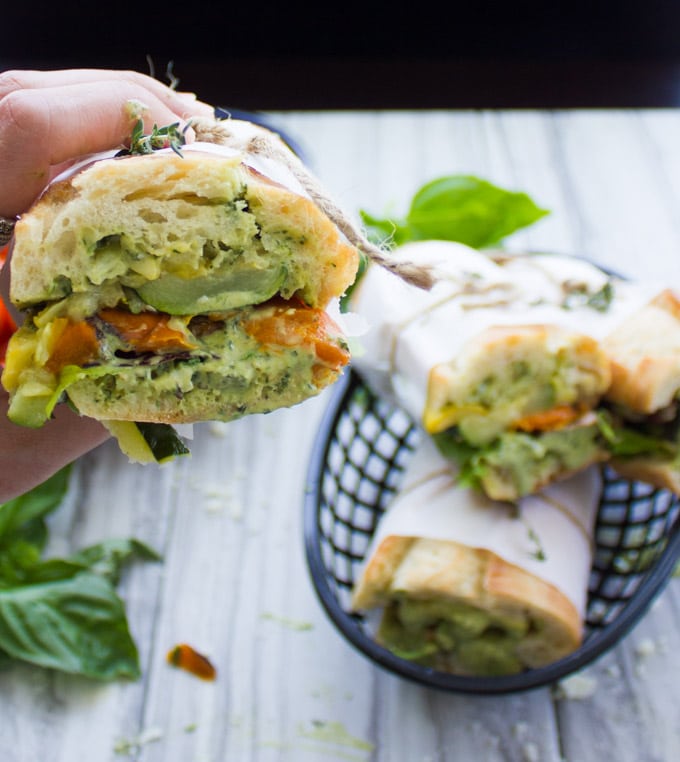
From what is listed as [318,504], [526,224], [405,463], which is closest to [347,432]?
[405,463]

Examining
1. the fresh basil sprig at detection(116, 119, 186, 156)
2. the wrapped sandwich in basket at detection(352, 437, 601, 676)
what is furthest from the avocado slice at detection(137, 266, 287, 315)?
the wrapped sandwich in basket at detection(352, 437, 601, 676)

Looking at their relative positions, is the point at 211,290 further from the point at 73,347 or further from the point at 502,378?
the point at 502,378

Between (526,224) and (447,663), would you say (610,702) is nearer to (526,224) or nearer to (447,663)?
(447,663)

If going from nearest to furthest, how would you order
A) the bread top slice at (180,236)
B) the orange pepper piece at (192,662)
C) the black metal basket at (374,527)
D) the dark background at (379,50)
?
the bread top slice at (180,236)
the black metal basket at (374,527)
the orange pepper piece at (192,662)
the dark background at (379,50)

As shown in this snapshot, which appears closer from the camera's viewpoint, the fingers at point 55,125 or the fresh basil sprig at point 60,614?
the fingers at point 55,125

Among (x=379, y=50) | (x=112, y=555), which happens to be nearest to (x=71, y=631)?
(x=112, y=555)

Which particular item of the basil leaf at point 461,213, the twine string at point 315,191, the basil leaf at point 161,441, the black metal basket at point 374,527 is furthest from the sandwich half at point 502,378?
the basil leaf at point 161,441

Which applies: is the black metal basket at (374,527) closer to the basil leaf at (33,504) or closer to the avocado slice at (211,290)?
the basil leaf at (33,504)
